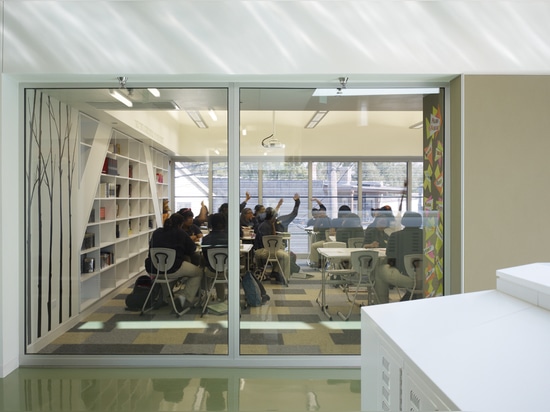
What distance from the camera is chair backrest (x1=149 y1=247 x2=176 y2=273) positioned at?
4.16 metres

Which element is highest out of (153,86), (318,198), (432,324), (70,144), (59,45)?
(59,45)

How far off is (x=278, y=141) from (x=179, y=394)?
7.62 feet

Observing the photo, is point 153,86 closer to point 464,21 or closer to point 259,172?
point 259,172

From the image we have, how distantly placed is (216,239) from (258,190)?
0.61 m

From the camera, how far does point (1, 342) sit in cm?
383

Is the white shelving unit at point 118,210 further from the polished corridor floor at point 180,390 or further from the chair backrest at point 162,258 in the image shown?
the polished corridor floor at point 180,390

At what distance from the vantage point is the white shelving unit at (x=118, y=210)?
4.11 metres

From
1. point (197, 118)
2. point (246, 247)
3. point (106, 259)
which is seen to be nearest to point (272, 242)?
point (246, 247)

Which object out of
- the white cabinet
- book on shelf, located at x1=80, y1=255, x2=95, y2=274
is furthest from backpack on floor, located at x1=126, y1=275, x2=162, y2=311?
the white cabinet

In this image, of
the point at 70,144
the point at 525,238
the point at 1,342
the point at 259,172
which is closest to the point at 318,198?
the point at 259,172

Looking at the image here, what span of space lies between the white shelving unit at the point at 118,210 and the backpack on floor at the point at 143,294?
0.36ft

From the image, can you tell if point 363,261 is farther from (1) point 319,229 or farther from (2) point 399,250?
(1) point 319,229

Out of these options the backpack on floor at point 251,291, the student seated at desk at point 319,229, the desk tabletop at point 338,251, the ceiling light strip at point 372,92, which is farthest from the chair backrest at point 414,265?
the ceiling light strip at point 372,92

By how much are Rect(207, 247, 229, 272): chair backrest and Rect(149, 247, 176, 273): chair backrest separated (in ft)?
1.20
